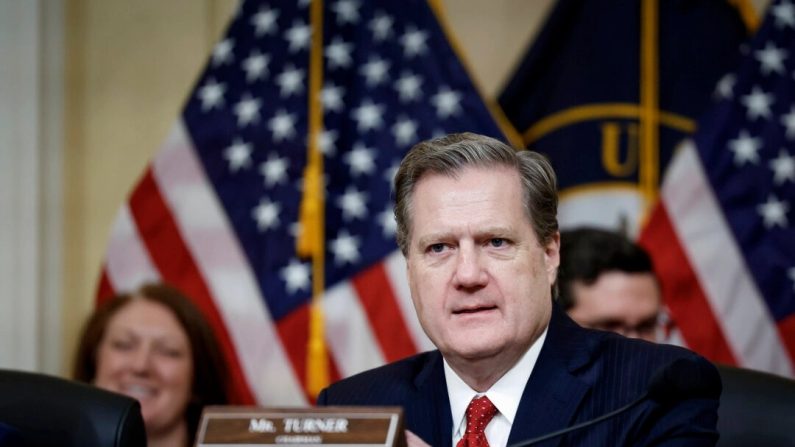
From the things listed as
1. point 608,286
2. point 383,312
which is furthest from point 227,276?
point 608,286

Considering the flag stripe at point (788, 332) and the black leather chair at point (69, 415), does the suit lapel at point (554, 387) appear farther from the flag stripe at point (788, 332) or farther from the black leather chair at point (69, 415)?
the flag stripe at point (788, 332)

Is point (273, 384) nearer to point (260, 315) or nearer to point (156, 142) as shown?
point (260, 315)

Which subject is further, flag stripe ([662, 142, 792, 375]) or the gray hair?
flag stripe ([662, 142, 792, 375])

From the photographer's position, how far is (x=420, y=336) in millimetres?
4547

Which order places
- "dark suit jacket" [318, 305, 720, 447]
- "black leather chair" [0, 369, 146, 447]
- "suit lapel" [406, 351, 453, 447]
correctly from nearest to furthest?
"dark suit jacket" [318, 305, 720, 447], "suit lapel" [406, 351, 453, 447], "black leather chair" [0, 369, 146, 447]

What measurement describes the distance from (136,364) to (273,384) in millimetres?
703

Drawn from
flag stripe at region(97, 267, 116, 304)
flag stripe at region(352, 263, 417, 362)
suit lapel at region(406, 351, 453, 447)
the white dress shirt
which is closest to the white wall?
flag stripe at region(97, 267, 116, 304)

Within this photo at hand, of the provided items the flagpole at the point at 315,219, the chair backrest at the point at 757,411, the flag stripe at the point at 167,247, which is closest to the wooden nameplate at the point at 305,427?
the chair backrest at the point at 757,411

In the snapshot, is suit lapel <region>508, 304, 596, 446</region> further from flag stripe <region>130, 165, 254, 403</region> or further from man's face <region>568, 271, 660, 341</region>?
flag stripe <region>130, 165, 254, 403</region>

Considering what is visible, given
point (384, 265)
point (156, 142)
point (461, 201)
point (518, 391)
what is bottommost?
point (518, 391)

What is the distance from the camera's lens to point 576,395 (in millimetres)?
2379

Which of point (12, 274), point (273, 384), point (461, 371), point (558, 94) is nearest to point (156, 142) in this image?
point (12, 274)

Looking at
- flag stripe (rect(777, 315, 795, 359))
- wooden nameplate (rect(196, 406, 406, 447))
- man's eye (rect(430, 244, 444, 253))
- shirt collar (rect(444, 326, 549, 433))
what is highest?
flag stripe (rect(777, 315, 795, 359))

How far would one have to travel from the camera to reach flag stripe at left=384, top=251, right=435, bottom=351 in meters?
4.55
